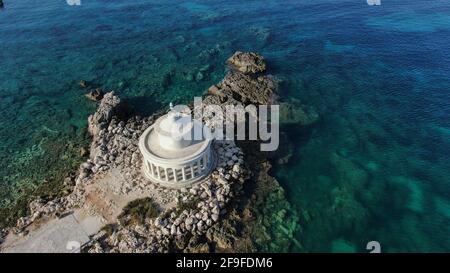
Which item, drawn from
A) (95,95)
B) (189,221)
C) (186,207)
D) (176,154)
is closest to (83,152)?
(95,95)

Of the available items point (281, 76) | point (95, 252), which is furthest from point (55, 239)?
point (281, 76)

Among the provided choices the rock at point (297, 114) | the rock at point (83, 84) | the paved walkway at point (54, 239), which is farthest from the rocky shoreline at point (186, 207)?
Result: the rock at point (83, 84)

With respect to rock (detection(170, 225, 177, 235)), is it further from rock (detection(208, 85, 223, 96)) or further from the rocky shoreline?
rock (detection(208, 85, 223, 96))

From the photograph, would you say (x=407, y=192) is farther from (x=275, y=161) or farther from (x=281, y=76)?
(x=281, y=76)

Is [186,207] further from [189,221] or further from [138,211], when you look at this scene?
[138,211]

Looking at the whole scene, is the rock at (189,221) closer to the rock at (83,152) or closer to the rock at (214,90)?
the rock at (83,152)

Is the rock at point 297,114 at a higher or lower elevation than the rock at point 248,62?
lower

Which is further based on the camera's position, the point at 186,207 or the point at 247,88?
the point at 247,88
